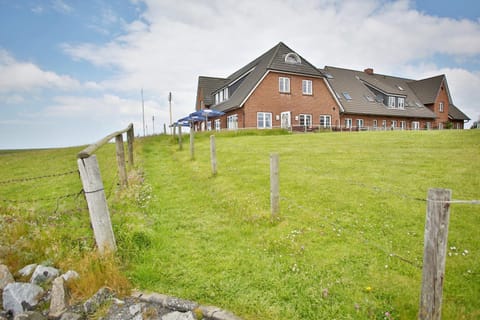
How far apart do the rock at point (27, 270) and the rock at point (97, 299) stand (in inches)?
54.7

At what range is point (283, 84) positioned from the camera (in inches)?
1073

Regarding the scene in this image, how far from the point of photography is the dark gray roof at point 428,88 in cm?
3991

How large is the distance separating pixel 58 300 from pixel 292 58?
28.9m

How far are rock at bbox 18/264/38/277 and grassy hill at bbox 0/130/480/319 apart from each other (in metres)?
0.33

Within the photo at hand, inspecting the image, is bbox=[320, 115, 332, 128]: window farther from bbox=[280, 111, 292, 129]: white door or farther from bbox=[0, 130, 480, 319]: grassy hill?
bbox=[0, 130, 480, 319]: grassy hill

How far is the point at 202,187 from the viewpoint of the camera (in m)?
8.07

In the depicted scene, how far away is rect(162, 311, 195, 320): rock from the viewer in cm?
288

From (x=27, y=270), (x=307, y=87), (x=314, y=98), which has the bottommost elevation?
(x=27, y=270)

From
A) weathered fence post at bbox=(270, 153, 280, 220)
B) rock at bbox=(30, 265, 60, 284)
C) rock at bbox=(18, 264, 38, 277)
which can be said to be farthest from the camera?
weathered fence post at bbox=(270, 153, 280, 220)

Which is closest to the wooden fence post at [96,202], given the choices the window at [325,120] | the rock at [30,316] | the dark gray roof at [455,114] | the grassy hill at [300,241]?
the grassy hill at [300,241]

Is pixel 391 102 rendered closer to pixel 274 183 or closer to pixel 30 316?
pixel 274 183

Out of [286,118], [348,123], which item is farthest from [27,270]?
[348,123]

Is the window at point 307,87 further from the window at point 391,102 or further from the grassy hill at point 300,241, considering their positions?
the grassy hill at point 300,241

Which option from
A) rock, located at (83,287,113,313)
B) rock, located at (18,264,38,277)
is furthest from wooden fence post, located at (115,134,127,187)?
rock, located at (83,287,113,313)
